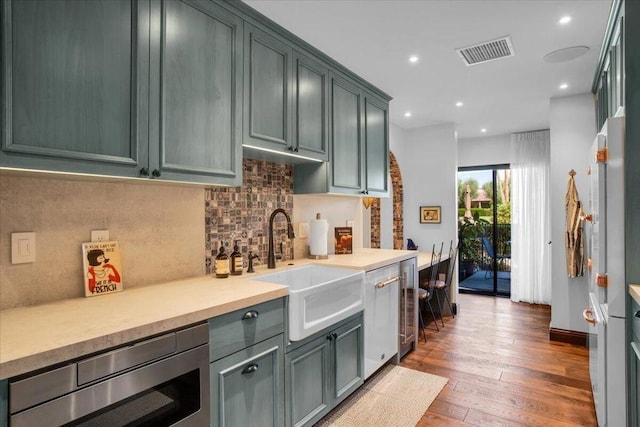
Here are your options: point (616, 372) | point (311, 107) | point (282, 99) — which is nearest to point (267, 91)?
point (282, 99)

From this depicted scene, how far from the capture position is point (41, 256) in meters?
1.48

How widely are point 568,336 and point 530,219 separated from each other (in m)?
2.20

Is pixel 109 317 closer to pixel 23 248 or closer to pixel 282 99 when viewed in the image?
pixel 23 248

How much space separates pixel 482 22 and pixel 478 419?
2594 mm

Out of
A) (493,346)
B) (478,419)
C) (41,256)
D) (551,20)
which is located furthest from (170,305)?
(493,346)

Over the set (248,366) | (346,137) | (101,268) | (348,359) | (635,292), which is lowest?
(348,359)

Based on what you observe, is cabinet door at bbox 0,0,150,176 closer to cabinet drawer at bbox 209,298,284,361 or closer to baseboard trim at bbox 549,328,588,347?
cabinet drawer at bbox 209,298,284,361

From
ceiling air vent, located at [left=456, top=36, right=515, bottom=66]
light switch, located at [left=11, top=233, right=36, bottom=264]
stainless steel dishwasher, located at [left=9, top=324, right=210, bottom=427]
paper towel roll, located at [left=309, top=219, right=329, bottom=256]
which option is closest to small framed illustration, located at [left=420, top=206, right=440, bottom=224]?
ceiling air vent, located at [left=456, top=36, right=515, bottom=66]

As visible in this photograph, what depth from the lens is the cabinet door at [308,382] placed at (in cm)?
182

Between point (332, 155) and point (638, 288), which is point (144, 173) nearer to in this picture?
→ point (332, 155)

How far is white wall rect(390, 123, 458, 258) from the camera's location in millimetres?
4855

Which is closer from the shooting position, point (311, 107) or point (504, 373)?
point (311, 107)

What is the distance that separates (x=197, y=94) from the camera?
1741mm

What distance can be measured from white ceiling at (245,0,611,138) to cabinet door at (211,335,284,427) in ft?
6.31
